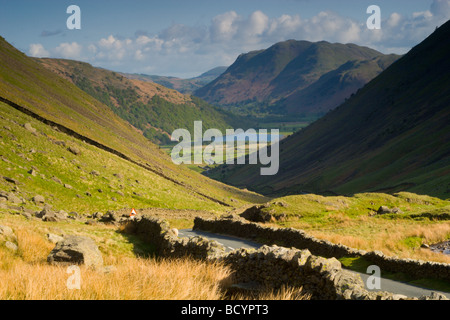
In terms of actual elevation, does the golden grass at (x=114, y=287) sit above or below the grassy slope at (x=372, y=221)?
above

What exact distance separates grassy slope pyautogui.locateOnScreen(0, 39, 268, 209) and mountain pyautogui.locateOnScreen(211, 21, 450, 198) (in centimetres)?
3523

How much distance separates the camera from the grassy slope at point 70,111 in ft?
259

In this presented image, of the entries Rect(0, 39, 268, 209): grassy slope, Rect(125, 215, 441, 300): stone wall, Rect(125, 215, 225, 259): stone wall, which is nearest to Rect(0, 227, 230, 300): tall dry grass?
Rect(125, 215, 441, 300): stone wall

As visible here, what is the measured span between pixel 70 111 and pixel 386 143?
98.3 metres

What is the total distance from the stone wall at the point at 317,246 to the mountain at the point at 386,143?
4551cm

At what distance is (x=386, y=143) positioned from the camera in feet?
437

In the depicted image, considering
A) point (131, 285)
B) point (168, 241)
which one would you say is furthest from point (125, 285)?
point (168, 241)

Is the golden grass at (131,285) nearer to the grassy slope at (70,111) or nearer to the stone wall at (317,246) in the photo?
the stone wall at (317,246)

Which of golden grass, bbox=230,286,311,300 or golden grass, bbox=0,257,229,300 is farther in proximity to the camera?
golden grass, bbox=230,286,311,300

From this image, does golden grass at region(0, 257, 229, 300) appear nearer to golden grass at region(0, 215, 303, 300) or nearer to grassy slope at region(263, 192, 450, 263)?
golden grass at region(0, 215, 303, 300)

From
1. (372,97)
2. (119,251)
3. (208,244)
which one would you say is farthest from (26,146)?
(372,97)

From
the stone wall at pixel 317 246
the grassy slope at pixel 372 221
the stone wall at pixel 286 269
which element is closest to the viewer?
the stone wall at pixel 286 269

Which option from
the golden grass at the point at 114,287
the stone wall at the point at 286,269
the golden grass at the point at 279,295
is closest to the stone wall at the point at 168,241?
the stone wall at the point at 286,269

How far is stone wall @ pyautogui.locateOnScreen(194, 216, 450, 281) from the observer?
62.8 feet
